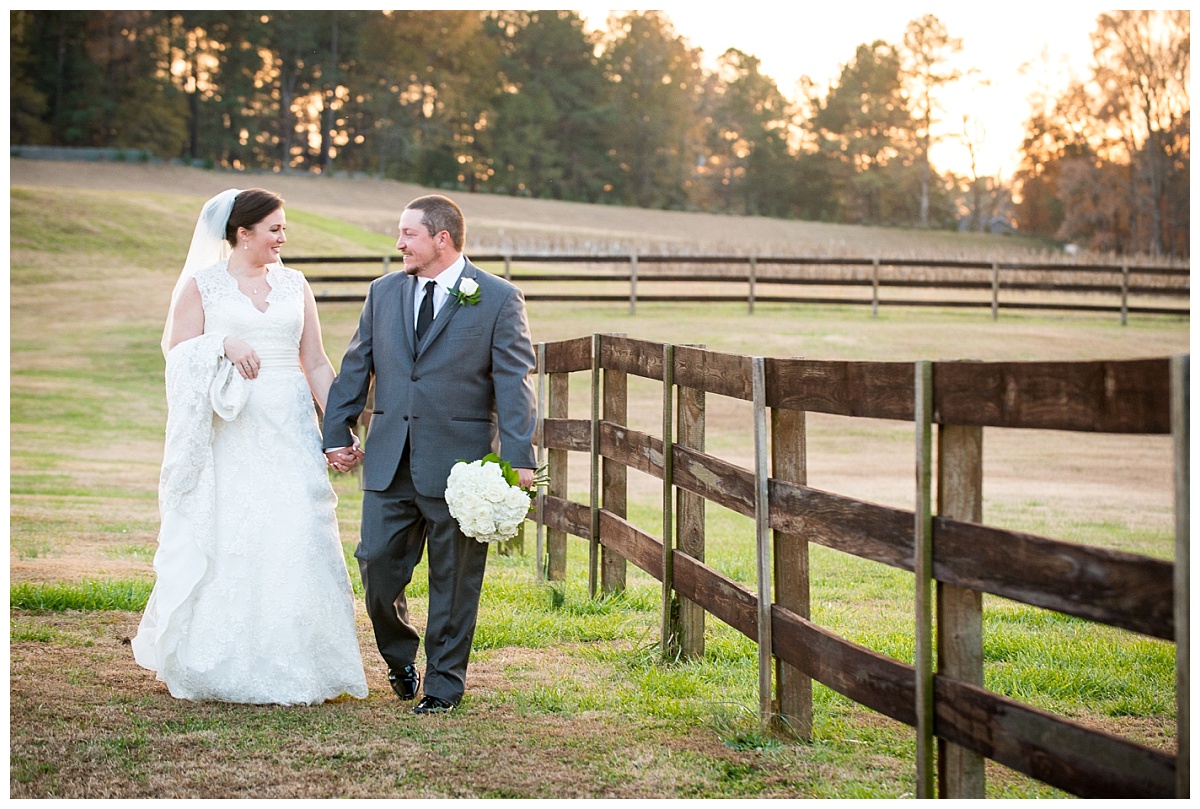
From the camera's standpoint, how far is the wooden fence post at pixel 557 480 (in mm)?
6922

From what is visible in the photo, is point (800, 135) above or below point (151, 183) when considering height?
above

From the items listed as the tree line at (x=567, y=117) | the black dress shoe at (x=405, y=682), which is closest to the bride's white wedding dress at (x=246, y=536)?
the black dress shoe at (x=405, y=682)

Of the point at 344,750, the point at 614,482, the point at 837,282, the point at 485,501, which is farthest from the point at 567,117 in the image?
the point at 344,750

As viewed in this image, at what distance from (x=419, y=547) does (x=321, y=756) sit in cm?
107

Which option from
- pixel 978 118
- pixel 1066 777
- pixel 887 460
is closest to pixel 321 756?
pixel 1066 777

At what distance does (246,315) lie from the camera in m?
4.79

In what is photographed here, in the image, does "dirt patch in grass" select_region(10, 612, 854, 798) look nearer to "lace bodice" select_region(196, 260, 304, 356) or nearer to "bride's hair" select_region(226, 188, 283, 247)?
"lace bodice" select_region(196, 260, 304, 356)

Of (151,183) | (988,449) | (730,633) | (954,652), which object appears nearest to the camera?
(954,652)

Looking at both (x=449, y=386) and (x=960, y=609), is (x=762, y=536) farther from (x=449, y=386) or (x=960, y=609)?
(x=449, y=386)

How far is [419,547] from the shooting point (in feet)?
15.2

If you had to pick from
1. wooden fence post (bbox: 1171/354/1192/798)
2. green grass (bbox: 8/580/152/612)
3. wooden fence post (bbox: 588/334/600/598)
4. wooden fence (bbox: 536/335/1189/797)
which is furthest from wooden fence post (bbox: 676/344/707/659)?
green grass (bbox: 8/580/152/612)

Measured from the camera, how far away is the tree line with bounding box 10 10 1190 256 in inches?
2156

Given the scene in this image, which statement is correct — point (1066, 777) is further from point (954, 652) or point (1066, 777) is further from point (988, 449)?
point (988, 449)

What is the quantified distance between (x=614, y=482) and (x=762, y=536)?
88.8 inches
